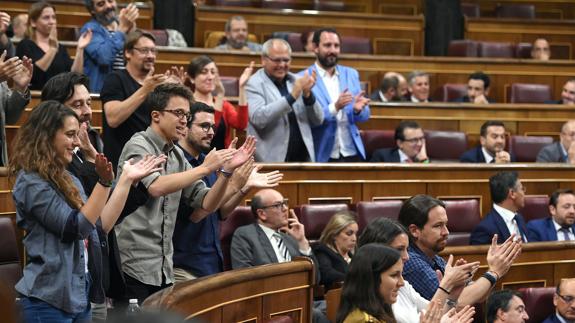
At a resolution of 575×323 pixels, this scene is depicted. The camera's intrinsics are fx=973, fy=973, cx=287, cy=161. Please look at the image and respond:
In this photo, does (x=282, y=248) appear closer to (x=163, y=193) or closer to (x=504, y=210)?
(x=163, y=193)

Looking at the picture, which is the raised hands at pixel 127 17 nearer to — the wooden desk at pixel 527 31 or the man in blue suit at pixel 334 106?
the man in blue suit at pixel 334 106

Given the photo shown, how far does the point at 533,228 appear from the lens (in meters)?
3.78

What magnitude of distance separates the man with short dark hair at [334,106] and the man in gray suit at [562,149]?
3.30 ft

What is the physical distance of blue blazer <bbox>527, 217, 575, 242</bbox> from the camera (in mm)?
3768

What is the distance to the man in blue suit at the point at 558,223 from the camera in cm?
375

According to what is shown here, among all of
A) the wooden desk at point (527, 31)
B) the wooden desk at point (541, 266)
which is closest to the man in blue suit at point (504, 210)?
the wooden desk at point (541, 266)

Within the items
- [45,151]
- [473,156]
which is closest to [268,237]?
[45,151]

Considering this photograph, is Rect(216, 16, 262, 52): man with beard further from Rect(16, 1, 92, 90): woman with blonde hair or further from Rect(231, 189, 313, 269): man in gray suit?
Rect(231, 189, 313, 269): man in gray suit

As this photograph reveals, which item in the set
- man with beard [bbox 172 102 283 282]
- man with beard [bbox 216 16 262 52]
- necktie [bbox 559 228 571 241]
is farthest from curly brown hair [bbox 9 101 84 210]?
man with beard [bbox 216 16 262 52]

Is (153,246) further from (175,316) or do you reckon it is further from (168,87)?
(175,316)

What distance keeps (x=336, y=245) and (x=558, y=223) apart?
1.06 meters

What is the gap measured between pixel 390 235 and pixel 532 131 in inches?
114

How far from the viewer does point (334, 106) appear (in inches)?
154

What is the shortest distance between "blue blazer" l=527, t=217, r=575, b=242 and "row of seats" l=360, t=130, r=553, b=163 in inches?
37.4
